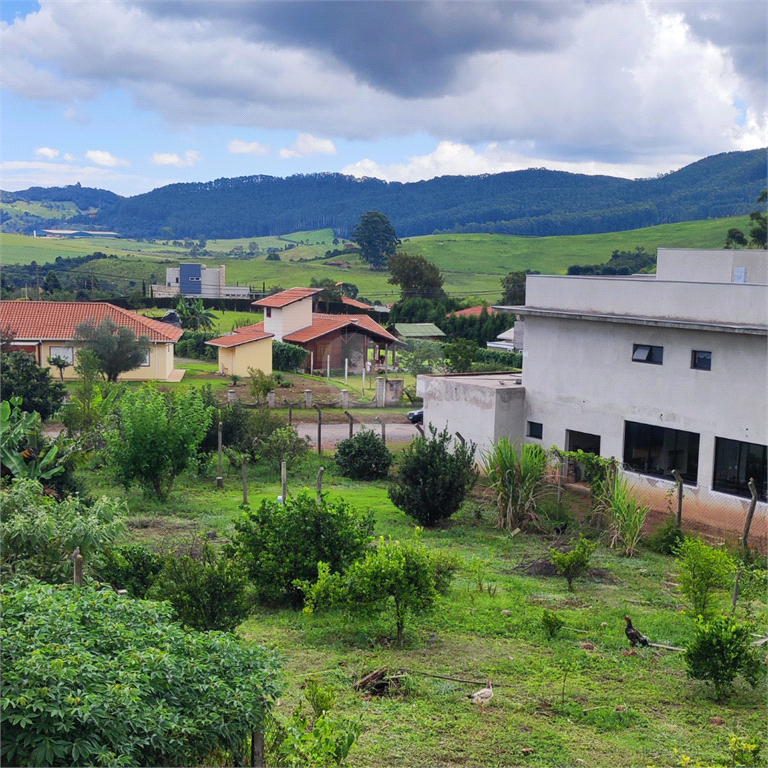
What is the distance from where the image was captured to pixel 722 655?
9.67 metres

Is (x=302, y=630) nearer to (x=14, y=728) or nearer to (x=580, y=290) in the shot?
(x=14, y=728)

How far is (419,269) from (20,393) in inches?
2549

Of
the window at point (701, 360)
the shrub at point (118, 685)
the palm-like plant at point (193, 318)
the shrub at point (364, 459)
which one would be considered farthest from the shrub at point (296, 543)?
the palm-like plant at point (193, 318)

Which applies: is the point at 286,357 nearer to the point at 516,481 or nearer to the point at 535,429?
the point at 535,429

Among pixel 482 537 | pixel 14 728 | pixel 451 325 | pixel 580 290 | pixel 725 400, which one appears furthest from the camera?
pixel 451 325

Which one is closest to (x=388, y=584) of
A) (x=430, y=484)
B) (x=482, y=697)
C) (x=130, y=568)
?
(x=482, y=697)

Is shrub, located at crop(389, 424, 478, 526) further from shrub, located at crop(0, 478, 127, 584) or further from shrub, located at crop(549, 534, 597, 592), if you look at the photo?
shrub, located at crop(0, 478, 127, 584)

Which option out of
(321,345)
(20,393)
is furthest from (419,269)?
(20,393)

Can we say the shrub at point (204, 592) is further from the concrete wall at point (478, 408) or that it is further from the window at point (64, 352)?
the window at point (64, 352)

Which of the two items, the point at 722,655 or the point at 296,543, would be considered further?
the point at 296,543

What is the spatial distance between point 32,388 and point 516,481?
19.2m

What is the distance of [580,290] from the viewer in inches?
928

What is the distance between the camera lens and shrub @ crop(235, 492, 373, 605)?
12.6 metres

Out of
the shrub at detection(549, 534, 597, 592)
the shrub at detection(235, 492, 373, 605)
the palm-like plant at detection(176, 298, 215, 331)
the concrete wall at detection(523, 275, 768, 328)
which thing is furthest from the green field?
the shrub at detection(235, 492, 373, 605)
